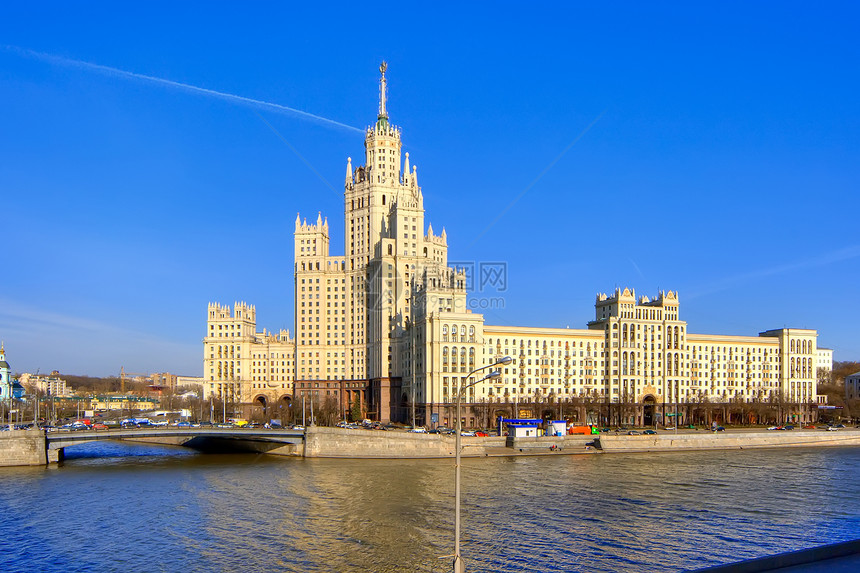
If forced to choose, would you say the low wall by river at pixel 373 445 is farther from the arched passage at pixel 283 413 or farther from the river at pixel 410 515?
the arched passage at pixel 283 413

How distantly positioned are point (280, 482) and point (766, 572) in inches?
2212

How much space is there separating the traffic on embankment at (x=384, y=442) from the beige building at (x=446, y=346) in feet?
67.2

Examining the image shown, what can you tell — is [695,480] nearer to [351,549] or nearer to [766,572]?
[351,549]

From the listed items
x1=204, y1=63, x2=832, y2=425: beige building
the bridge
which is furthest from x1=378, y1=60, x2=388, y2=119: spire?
the bridge

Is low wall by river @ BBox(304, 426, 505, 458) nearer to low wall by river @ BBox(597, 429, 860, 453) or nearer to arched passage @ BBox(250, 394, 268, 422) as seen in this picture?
low wall by river @ BBox(597, 429, 860, 453)

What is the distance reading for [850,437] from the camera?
129375mm

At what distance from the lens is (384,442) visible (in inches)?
3851

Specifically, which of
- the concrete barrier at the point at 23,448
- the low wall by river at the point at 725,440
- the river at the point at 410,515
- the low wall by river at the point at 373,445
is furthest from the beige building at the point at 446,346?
the concrete barrier at the point at 23,448

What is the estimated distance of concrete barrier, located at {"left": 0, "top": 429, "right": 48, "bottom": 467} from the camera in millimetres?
89875

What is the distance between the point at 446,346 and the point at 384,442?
34.5 m

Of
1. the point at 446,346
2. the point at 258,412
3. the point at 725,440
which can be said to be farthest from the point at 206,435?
the point at 258,412

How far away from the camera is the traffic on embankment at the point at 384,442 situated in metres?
92.1

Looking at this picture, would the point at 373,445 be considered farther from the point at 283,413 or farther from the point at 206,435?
the point at 283,413

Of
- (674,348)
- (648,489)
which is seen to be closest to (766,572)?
(648,489)
